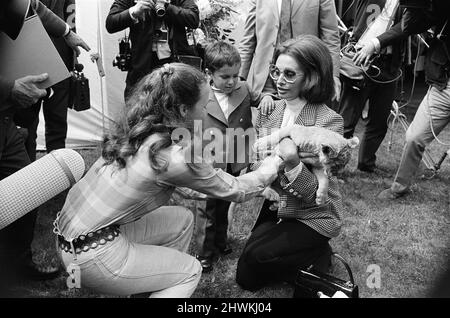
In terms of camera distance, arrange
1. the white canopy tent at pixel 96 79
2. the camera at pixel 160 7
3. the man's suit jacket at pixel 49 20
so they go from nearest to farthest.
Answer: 1. the man's suit jacket at pixel 49 20
2. the camera at pixel 160 7
3. the white canopy tent at pixel 96 79

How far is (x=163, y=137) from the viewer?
206 cm

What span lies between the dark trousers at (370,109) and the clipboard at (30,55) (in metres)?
2.76

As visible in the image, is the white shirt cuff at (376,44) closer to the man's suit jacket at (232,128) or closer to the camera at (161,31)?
the man's suit jacket at (232,128)

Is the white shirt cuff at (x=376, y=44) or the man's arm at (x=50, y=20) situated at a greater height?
the man's arm at (x=50, y=20)

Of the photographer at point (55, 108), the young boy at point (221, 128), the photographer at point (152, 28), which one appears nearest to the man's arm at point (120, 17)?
the photographer at point (152, 28)

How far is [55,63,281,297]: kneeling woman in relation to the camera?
2053 millimetres

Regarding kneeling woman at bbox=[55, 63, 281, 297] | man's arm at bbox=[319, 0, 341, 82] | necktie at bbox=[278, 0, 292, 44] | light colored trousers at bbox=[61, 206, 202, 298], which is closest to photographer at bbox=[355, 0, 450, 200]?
man's arm at bbox=[319, 0, 341, 82]

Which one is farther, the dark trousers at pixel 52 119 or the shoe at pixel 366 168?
the shoe at pixel 366 168

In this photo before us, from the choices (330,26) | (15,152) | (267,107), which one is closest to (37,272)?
(15,152)

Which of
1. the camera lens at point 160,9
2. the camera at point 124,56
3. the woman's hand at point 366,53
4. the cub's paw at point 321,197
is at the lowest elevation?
the cub's paw at point 321,197

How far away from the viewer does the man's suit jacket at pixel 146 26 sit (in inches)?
147

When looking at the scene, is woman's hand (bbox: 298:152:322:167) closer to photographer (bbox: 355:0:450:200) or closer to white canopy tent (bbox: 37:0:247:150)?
photographer (bbox: 355:0:450:200)

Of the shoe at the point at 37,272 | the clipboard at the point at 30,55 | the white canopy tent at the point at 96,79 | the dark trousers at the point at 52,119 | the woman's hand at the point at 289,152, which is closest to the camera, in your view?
the woman's hand at the point at 289,152

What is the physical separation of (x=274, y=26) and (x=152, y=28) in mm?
1019
